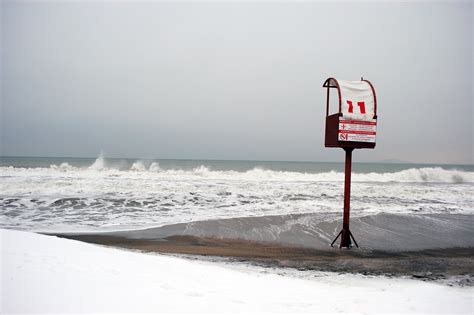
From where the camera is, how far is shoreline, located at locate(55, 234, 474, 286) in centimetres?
705

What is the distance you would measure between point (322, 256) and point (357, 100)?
468 cm

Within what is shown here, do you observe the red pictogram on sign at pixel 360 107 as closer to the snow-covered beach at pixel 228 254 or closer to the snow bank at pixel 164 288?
the snow-covered beach at pixel 228 254

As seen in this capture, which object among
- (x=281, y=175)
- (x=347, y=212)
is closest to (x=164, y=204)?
(x=347, y=212)

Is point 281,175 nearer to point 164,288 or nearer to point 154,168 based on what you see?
point 154,168

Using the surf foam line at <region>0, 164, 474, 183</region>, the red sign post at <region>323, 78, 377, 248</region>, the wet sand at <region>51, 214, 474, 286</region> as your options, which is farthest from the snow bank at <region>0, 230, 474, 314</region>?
the surf foam line at <region>0, 164, 474, 183</region>

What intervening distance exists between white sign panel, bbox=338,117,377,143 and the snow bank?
409 cm

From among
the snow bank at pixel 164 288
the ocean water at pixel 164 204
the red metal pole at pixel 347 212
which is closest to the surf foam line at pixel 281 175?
the ocean water at pixel 164 204

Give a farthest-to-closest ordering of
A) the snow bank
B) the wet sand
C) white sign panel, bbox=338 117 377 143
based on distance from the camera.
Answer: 1. white sign panel, bbox=338 117 377 143
2. the wet sand
3. the snow bank

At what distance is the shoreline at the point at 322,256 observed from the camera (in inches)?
277

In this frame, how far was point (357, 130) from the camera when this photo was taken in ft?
29.3

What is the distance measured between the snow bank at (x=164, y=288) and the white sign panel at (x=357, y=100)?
4.66 meters

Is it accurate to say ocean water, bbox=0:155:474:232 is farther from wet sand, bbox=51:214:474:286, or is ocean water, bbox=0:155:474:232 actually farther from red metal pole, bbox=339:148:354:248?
red metal pole, bbox=339:148:354:248

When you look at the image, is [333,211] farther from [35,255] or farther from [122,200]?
[35,255]

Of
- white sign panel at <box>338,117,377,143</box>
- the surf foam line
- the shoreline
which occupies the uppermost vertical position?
white sign panel at <box>338,117,377,143</box>
